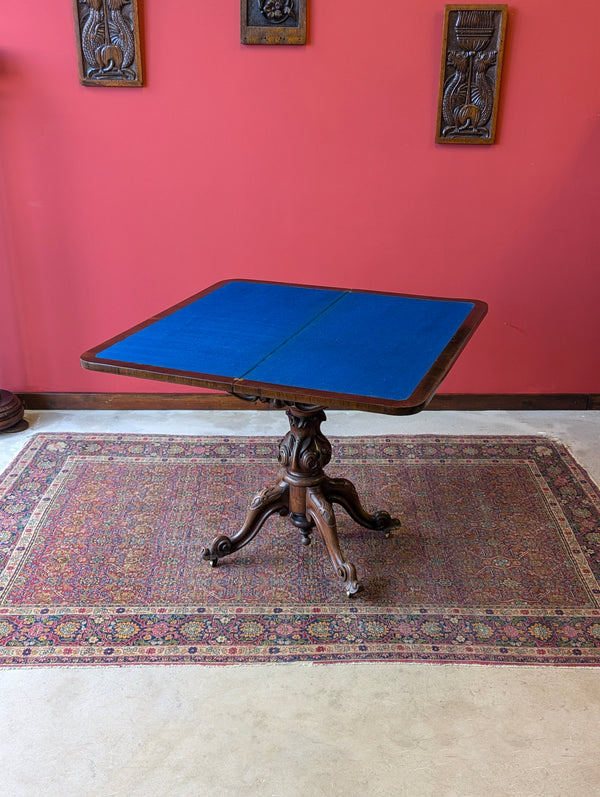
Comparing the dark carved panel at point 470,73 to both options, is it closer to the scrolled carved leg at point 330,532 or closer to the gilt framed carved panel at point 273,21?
the gilt framed carved panel at point 273,21

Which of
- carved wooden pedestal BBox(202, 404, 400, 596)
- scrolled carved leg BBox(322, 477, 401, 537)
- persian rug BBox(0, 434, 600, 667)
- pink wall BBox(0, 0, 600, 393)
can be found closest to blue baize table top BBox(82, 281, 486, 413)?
carved wooden pedestal BBox(202, 404, 400, 596)

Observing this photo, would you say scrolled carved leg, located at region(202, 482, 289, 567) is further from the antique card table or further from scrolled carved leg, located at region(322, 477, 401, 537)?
scrolled carved leg, located at region(322, 477, 401, 537)

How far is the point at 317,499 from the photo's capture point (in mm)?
2705

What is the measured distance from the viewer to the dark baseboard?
3.99 m

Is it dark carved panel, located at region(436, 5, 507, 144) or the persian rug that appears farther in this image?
dark carved panel, located at region(436, 5, 507, 144)

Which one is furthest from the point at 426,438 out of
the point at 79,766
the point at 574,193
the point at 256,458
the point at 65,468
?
the point at 79,766

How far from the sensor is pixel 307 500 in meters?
2.78

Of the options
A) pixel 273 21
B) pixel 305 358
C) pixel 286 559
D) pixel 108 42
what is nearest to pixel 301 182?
pixel 273 21

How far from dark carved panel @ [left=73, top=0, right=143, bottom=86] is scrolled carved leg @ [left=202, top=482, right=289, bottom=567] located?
2.01 m

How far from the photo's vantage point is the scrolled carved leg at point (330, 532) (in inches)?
101

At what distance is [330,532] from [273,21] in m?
2.27

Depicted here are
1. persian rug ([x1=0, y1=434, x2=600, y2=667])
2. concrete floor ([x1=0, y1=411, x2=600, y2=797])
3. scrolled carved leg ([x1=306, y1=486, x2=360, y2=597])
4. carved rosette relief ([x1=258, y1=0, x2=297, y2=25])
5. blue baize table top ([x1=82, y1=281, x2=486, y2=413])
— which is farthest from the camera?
carved rosette relief ([x1=258, y1=0, x2=297, y2=25])

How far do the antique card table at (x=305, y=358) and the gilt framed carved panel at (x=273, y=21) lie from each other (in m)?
1.22

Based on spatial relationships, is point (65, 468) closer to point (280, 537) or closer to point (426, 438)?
point (280, 537)
